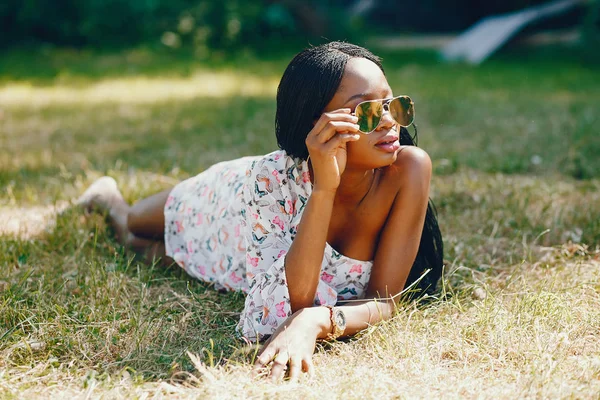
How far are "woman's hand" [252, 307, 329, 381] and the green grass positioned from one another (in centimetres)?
8

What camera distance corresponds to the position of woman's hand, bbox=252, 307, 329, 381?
2.38m

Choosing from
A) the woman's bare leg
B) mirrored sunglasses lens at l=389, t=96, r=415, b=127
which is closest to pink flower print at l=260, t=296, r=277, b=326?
mirrored sunglasses lens at l=389, t=96, r=415, b=127

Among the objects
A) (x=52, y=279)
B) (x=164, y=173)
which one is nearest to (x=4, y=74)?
(x=164, y=173)

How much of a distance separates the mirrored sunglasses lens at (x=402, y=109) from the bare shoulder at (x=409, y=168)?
18 cm

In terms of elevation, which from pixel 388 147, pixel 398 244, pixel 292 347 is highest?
pixel 388 147

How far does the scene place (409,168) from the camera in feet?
9.57

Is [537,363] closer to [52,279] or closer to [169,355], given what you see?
[169,355]

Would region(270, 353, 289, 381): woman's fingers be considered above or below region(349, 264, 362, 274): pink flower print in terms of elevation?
below

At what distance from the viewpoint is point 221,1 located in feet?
39.1

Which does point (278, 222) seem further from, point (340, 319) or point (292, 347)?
point (292, 347)

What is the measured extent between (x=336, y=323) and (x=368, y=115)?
80 cm

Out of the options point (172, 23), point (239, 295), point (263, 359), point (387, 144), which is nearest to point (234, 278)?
point (239, 295)

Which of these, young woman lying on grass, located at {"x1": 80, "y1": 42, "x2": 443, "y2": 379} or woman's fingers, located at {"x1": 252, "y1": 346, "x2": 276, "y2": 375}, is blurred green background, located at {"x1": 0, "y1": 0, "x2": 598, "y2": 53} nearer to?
young woman lying on grass, located at {"x1": 80, "y1": 42, "x2": 443, "y2": 379}

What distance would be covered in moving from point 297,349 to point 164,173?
2864mm
